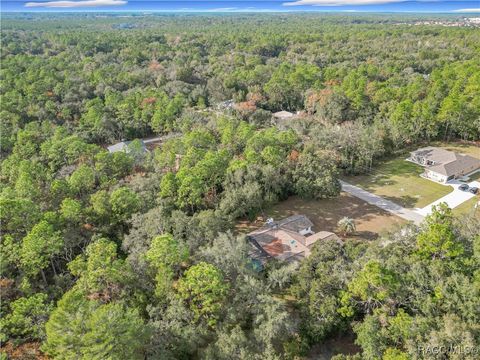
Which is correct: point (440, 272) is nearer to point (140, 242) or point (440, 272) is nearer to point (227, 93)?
point (140, 242)

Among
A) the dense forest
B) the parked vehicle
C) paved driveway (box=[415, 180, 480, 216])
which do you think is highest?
the dense forest

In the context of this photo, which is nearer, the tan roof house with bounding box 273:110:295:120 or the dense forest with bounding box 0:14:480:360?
the dense forest with bounding box 0:14:480:360

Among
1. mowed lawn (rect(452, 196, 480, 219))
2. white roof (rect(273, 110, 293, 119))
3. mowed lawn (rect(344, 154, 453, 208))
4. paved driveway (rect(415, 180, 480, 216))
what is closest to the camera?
mowed lawn (rect(452, 196, 480, 219))

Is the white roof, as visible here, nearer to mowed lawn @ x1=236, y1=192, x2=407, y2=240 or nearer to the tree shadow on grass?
mowed lawn @ x1=236, y1=192, x2=407, y2=240

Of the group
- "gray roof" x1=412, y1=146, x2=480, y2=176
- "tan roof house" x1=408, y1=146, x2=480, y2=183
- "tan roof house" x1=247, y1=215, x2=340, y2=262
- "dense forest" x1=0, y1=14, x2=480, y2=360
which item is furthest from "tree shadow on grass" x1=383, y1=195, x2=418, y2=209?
"tan roof house" x1=247, y1=215, x2=340, y2=262

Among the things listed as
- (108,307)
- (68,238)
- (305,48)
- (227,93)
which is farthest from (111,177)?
(305,48)

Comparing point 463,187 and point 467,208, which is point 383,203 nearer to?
point 467,208

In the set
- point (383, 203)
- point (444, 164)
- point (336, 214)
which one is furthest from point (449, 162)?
point (336, 214)
